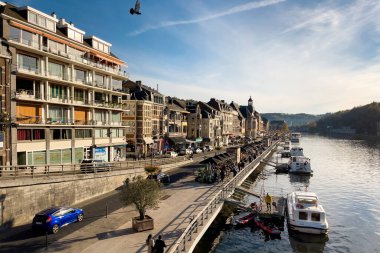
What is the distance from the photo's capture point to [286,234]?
102 feet

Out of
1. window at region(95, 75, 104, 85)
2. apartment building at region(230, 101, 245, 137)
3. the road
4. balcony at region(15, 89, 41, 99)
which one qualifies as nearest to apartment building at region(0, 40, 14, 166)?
balcony at region(15, 89, 41, 99)

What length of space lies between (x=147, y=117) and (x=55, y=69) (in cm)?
2892

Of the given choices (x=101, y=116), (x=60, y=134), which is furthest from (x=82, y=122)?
(x=101, y=116)

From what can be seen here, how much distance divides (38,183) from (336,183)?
5139 cm

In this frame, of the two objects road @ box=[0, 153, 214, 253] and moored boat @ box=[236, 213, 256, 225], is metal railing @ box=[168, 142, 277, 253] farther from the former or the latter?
road @ box=[0, 153, 214, 253]

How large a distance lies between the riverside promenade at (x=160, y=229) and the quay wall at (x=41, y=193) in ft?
18.2

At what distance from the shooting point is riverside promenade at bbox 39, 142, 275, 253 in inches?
771

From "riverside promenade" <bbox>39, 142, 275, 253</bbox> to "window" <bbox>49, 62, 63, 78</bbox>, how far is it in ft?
72.2

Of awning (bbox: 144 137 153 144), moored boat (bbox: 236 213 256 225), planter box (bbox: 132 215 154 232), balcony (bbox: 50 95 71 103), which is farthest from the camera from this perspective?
awning (bbox: 144 137 153 144)

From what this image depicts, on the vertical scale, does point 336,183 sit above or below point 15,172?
below

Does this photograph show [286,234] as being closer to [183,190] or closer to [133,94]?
[183,190]

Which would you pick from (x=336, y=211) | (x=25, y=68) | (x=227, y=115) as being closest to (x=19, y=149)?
(x=25, y=68)

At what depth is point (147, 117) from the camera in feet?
221

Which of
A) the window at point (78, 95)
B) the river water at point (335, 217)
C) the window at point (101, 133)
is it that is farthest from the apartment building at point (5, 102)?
the river water at point (335, 217)
